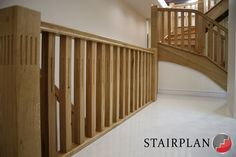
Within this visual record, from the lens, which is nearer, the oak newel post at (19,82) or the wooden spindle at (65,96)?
the oak newel post at (19,82)

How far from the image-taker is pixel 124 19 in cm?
488

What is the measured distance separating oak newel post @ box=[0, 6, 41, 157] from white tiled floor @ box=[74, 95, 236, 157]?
454 millimetres

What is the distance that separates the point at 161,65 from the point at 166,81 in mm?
299

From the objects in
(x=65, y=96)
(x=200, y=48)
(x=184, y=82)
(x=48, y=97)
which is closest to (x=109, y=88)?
(x=65, y=96)

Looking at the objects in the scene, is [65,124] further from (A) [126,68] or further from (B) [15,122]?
(A) [126,68]

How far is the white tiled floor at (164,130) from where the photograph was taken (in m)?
1.24

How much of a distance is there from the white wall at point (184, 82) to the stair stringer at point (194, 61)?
0.23 ft

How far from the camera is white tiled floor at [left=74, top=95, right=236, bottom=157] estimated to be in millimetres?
1240

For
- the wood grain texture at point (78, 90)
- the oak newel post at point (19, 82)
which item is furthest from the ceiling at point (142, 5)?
the oak newel post at point (19, 82)

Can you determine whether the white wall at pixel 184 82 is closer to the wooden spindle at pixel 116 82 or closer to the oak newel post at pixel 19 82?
the wooden spindle at pixel 116 82

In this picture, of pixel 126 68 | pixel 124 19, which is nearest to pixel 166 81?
pixel 126 68

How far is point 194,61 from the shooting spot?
341 cm

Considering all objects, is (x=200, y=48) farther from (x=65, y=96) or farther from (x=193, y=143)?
(x=65, y=96)

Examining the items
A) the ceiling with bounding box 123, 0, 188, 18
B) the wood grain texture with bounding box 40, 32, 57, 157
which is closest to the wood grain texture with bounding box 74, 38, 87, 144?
the wood grain texture with bounding box 40, 32, 57, 157
